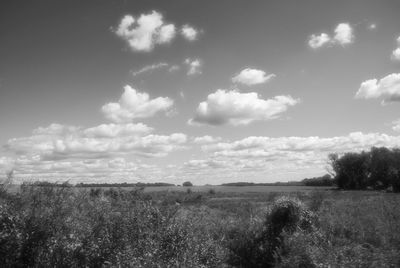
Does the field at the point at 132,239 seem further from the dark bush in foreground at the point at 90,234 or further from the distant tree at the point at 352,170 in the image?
the distant tree at the point at 352,170

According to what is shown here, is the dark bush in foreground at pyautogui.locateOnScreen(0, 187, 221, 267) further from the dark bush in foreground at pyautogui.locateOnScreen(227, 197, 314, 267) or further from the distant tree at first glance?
the distant tree

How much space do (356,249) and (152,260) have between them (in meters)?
8.75

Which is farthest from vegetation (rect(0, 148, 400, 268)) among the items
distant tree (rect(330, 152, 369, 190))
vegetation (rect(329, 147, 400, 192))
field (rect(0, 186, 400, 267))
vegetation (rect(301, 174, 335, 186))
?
vegetation (rect(301, 174, 335, 186))

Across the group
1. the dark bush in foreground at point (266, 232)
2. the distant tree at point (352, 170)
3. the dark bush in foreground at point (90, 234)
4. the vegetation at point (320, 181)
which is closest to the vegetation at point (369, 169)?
the distant tree at point (352, 170)

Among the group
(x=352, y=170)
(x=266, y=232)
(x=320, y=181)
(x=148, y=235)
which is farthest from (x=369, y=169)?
(x=148, y=235)

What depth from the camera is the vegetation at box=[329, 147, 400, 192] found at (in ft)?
270

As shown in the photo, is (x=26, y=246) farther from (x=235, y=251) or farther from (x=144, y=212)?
(x=235, y=251)

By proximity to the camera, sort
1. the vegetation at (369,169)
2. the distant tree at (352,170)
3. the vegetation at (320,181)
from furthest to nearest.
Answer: the vegetation at (320,181)
the distant tree at (352,170)
the vegetation at (369,169)

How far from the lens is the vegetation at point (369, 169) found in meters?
82.4

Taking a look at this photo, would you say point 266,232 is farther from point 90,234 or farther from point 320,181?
point 320,181

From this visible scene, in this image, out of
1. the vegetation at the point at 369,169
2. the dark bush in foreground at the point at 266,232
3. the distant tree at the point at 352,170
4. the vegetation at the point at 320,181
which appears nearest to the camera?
the dark bush in foreground at the point at 266,232

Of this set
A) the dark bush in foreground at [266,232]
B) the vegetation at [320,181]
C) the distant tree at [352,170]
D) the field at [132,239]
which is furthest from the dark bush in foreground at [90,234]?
the vegetation at [320,181]

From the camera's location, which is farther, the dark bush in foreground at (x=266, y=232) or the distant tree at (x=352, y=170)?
the distant tree at (x=352, y=170)

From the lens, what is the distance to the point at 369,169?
9356 cm
